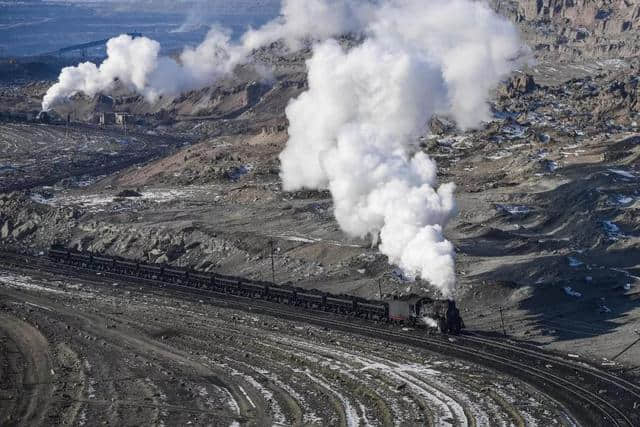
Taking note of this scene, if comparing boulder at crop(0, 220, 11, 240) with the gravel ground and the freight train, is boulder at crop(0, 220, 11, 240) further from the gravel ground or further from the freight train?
the gravel ground

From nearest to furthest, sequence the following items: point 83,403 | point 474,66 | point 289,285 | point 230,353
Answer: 1. point 83,403
2. point 230,353
3. point 289,285
4. point 474,66

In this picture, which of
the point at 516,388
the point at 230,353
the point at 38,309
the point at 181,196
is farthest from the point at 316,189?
the point at 516,388

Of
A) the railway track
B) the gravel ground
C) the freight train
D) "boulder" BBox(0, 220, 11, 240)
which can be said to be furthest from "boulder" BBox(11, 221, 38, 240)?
the gravel ground

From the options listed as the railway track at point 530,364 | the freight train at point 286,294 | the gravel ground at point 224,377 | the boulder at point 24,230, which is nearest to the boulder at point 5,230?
the boulder at point 24,230

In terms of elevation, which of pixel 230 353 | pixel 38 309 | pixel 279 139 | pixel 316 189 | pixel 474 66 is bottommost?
pixel 230 353

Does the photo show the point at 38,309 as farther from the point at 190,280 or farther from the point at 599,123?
the point at 599,123

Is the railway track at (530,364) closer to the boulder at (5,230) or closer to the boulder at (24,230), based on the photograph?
the boulder at (24,230)

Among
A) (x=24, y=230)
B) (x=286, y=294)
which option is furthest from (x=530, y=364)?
(x=24, y=230)
